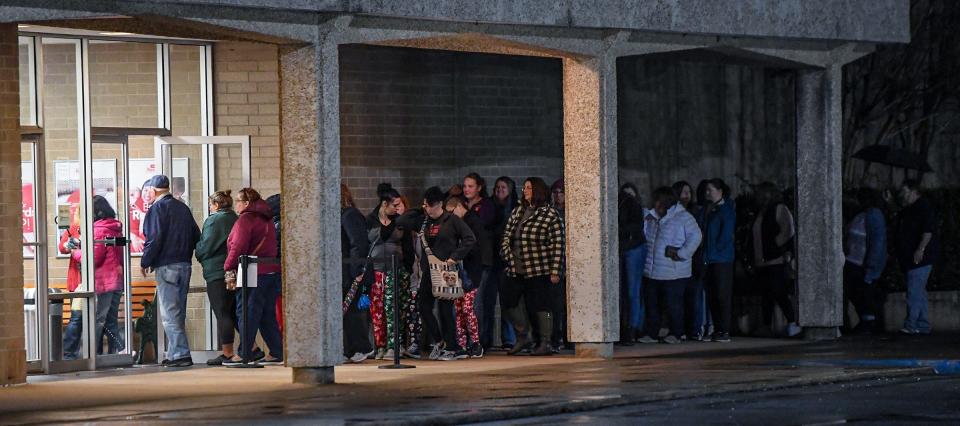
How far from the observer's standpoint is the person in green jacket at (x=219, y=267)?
62.0 feet

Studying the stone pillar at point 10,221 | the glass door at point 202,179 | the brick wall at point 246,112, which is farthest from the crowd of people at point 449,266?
the stone pillar at point 10,221

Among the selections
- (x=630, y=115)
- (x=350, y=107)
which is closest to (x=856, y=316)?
(x=630, y=115)

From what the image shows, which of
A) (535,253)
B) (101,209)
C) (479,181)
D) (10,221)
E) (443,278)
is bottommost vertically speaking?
(443,278)

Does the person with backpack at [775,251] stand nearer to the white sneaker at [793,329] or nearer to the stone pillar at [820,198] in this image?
the white sneaker at [793,329]

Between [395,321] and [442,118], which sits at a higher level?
[442,118]

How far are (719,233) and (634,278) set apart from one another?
1.11 meters

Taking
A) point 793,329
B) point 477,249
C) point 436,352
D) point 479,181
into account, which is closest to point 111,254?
point 436,352

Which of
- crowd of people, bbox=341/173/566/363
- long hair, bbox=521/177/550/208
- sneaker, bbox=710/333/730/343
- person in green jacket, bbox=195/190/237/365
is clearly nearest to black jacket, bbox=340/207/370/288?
crowd of people, bbox=341/173/566/363

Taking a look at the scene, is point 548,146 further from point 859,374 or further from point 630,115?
point 859,374

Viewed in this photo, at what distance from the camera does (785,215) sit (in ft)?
71.2

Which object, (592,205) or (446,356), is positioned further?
(446,356)

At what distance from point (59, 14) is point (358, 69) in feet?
22.8

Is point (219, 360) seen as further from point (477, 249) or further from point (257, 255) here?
point (477, 249)

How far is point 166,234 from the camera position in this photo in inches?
741
